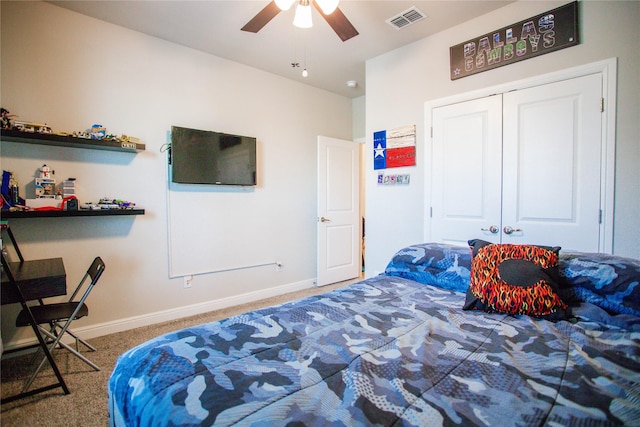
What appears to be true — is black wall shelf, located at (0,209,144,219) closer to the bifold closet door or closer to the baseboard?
the baseboard

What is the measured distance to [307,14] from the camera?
6.56ft

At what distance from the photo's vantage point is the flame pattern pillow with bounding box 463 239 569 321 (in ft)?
4.40

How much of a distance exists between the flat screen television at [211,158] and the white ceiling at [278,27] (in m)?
0.90

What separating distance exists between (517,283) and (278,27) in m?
2.79

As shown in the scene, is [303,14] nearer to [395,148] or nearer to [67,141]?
[395,148]

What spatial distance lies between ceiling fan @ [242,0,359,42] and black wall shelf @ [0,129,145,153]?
1.46 meters

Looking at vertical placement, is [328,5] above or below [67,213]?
above

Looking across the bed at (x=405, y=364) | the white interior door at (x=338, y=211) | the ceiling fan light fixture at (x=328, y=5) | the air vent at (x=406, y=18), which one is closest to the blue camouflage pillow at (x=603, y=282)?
the bed at (x=405, y=364)

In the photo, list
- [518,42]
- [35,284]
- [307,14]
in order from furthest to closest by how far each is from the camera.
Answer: [518,42], [307,14], [35,284]

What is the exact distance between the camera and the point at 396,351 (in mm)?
1036

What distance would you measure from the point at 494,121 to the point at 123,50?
3.43 m

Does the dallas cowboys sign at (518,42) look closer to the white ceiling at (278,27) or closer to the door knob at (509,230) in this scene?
the white ceiling at (278,27)

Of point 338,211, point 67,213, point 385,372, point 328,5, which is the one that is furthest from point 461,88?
point 67,213

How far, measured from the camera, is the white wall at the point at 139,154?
Result: 236 cm
